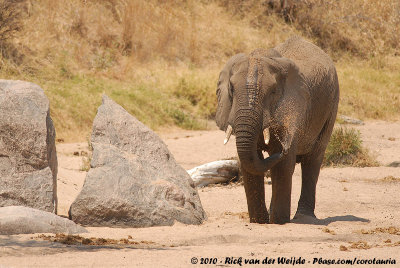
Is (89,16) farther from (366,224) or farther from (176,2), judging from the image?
(366,224)

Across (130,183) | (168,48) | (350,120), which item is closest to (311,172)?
(130,183)

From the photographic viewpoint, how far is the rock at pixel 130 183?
709 cm

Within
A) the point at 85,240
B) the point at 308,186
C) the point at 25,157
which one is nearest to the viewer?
the point at 85,240

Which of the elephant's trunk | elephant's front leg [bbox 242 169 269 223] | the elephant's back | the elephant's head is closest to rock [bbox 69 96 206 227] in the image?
elephant's front leg [bbox 242 169 269 223]

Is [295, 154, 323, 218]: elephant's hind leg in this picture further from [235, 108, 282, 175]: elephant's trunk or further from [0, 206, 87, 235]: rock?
[0, 206, 87, 235]: rock

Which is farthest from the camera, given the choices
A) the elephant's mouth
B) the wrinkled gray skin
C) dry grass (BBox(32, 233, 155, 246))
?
the wrinkled gray skin

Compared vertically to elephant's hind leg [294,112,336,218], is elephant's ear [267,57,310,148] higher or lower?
higher

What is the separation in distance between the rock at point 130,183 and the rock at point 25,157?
1.21 ft

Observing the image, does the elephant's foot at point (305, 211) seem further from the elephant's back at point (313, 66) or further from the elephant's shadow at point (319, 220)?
the elephant's back at point (313, 66)

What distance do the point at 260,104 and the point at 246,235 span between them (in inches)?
48.6

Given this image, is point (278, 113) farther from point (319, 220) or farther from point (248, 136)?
point (319, 220)

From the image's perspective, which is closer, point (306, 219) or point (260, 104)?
point (260, 104)

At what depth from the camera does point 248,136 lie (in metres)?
6.74

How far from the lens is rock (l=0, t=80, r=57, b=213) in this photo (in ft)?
23.3
